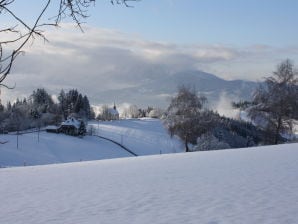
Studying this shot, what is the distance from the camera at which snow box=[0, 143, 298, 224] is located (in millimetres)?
8508

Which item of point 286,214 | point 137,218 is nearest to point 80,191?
point 137,218

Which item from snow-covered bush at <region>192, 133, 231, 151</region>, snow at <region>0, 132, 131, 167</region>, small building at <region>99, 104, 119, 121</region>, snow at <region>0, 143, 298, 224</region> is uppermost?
small building at <region>99, 104, 119, 121</region>

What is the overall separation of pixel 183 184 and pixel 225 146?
95.4ft

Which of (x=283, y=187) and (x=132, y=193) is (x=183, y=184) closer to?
(x=132, y=193)

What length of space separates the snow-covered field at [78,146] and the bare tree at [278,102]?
2490cm

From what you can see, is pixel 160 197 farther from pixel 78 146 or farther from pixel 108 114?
pixel 108 114

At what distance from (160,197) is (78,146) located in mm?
80152

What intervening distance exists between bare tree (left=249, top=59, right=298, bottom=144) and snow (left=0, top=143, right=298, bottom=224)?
70.7 ft

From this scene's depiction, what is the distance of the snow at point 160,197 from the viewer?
8.51 metres

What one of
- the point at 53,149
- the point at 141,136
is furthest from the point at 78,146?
the point at 141,136

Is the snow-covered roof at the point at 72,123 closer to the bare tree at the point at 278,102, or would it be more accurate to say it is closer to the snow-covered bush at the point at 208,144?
the snow-covered bush at the point at 208,144

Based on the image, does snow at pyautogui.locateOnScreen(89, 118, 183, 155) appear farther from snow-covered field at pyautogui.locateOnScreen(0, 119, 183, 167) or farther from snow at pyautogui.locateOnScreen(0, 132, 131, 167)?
snow at pyautogui.locateOnScreen(0, 132, 131, 167)

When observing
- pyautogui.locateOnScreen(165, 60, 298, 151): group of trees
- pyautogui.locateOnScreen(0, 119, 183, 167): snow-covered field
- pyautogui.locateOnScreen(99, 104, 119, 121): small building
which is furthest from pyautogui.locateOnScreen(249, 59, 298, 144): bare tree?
pyautogui.locateOnScreen(99, 104, 119, 121): small building

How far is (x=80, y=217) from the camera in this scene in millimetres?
8992
